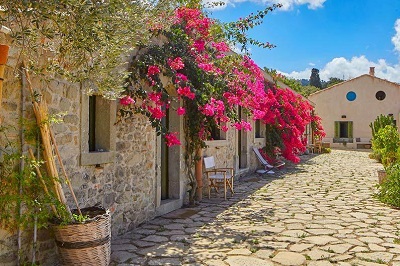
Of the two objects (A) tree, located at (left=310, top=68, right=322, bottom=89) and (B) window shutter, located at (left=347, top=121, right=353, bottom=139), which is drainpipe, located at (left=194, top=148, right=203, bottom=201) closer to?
(B) window shutter, located at (left=347, top=121, right=353, bottom=139)

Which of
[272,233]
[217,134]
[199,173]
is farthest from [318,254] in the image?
[217,134]

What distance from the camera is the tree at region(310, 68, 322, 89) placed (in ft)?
212

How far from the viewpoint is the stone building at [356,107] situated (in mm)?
29859

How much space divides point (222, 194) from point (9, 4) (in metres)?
6.87

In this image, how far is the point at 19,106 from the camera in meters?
3.85

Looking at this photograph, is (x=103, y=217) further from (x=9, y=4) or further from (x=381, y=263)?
(x=381, y=263)

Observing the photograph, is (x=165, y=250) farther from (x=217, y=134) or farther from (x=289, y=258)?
(x=217, y=134)

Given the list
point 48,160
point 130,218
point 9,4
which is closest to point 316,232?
point 130,218

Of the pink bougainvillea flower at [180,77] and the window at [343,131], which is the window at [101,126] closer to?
the pink bougainvillea flower at [180,77]

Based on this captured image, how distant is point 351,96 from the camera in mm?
30703

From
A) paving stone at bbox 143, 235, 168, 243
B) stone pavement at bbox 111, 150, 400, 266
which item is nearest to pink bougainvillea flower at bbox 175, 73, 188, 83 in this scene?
stone pavement at bbox 111, 150, 400, 266

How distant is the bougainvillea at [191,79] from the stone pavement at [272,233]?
1464 mm

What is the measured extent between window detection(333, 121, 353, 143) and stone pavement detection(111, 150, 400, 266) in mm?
22326

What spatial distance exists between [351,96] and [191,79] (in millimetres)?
26557
